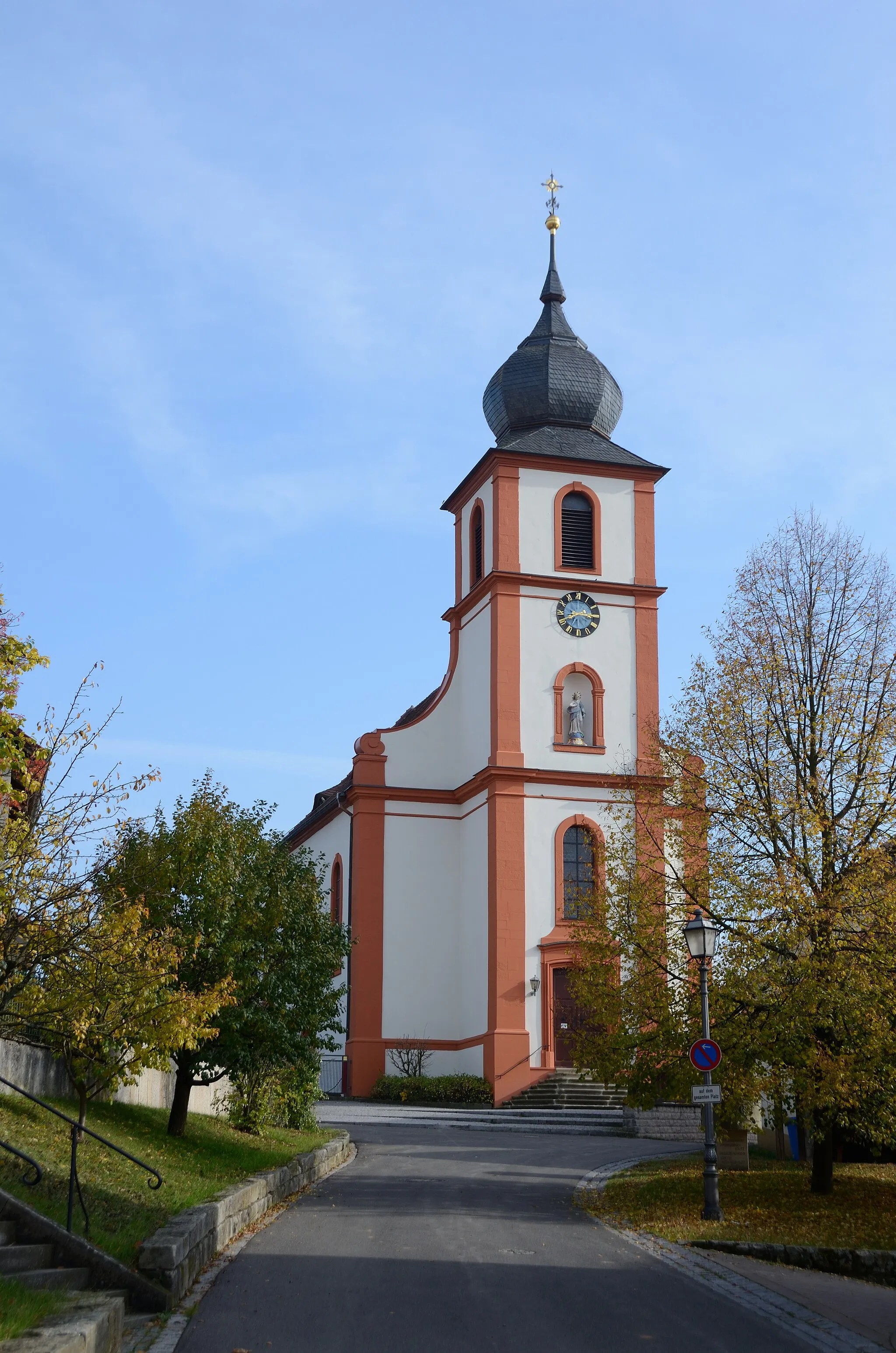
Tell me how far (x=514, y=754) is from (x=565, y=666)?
9.68 feet

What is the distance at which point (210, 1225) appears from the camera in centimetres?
1209

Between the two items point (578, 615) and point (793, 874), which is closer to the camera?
point (793, 874)

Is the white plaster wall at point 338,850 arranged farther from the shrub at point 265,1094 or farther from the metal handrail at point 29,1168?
the metal handrail at point 29,1168

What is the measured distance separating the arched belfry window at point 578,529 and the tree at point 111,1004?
27.3 m

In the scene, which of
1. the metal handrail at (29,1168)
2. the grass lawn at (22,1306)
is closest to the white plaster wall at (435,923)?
the metal handrail at (29,1168)

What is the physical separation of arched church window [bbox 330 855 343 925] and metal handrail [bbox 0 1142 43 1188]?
30376mm

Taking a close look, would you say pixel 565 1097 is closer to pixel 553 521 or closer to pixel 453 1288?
pixel 553 521

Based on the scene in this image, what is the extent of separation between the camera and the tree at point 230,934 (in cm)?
1703

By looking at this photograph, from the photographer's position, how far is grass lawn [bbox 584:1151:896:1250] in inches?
598

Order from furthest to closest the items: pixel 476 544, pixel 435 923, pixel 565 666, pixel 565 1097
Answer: pixel 476 544 → pixel 435 923 → pixel 565 666 → pixel 565 1097

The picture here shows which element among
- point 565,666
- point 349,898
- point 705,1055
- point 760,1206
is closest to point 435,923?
point 349,898

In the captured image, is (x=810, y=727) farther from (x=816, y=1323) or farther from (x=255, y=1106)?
(x=816, y=1323)

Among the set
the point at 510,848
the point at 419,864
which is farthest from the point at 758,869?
the point at 419,864

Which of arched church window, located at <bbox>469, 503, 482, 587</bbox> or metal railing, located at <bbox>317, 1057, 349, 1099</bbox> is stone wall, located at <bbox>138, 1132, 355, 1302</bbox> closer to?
metal railing, located at <bbox>317, 1057, 349, 1099</bbox>
